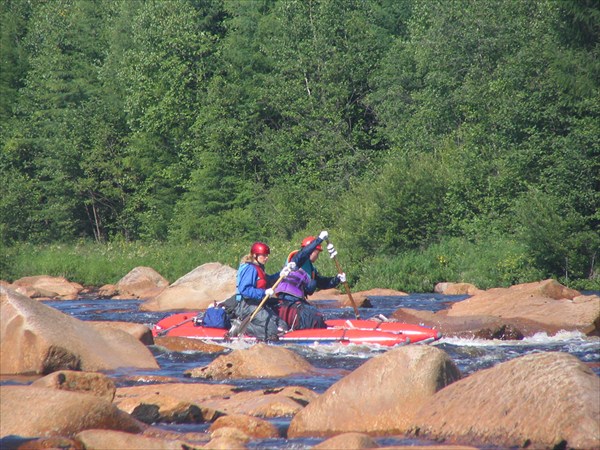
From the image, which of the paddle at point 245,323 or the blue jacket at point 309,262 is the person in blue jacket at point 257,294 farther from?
the blue jacket at point 309,262

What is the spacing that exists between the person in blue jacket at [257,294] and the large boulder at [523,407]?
6.06 m

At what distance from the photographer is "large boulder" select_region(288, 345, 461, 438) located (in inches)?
320

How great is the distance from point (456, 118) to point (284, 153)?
334 inches

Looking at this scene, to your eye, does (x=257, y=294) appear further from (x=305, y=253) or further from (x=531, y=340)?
(x=531, y=340)

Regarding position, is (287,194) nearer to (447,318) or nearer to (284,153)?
(284,153)

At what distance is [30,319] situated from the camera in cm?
1065

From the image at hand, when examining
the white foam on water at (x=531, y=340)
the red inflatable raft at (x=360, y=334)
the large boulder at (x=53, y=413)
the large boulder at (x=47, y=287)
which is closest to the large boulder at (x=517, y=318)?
the white foam on water at (x=531, y=340)

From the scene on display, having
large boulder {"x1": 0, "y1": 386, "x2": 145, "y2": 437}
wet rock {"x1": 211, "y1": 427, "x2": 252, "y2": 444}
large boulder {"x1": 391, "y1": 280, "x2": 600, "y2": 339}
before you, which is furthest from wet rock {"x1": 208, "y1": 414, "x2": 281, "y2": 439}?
large boulder {"x1": 391, "y1": 280, "x2": 600, "y2": 339}

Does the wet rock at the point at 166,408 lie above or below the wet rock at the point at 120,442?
below

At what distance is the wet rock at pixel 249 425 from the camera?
7.96 m

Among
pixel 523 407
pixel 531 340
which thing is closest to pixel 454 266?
pixel 531 340

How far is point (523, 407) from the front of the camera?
7445 mm

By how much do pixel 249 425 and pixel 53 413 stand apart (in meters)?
1.51

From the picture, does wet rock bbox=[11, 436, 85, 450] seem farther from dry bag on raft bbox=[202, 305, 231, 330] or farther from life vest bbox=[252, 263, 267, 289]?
dry bag on raft bbox=[202, 305, 231, 330]
